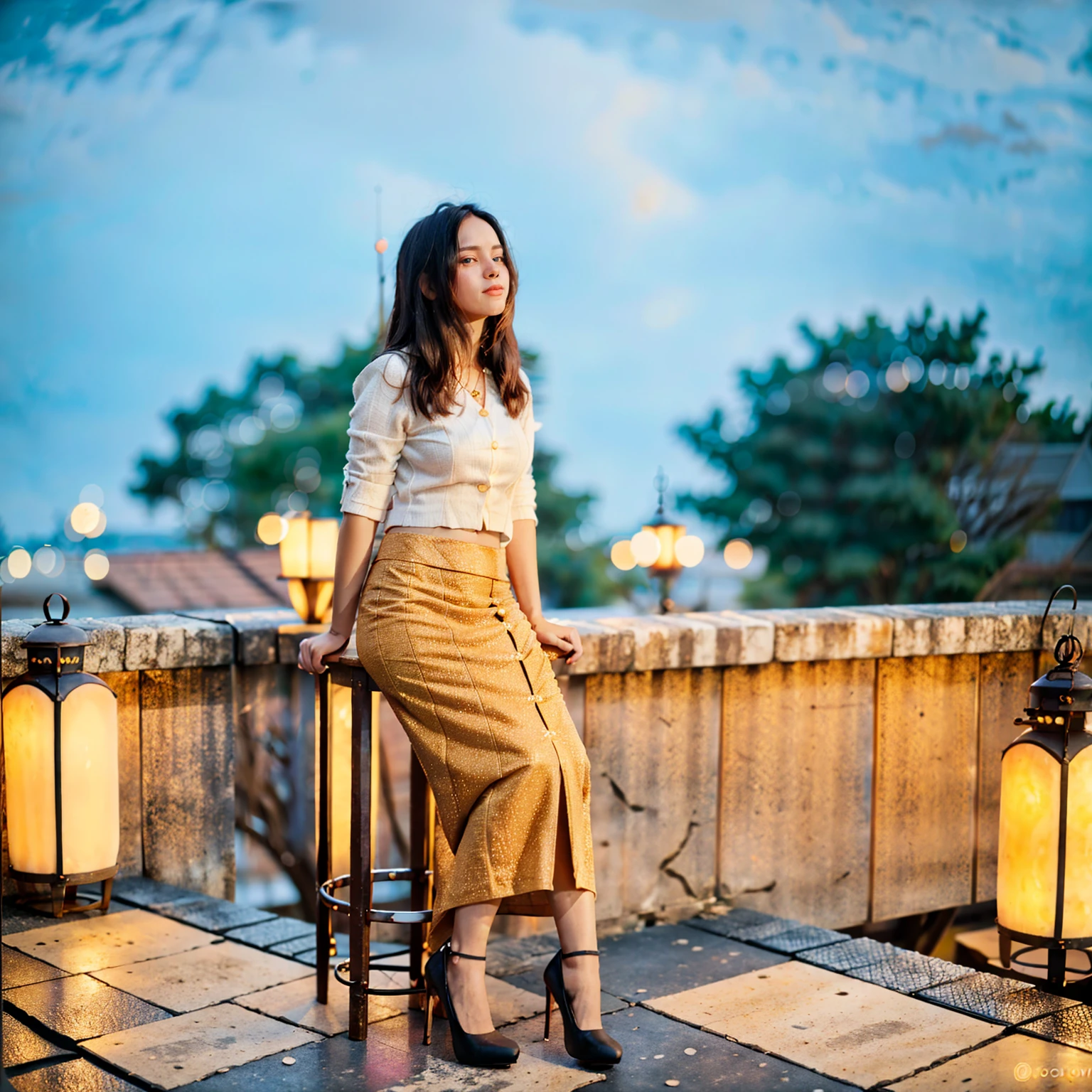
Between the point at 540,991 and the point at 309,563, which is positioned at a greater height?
the point at 309,563

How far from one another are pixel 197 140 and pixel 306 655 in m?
35.0

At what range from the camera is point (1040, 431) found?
2123cm

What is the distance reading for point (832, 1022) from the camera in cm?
241

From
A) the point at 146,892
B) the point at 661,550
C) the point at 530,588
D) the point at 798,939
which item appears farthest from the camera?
the point at 661,550

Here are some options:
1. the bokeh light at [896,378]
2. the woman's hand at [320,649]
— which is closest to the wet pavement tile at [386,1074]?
the woman's hand at [320,649]

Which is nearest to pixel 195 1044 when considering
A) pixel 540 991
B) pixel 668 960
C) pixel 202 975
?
pixel 202 975

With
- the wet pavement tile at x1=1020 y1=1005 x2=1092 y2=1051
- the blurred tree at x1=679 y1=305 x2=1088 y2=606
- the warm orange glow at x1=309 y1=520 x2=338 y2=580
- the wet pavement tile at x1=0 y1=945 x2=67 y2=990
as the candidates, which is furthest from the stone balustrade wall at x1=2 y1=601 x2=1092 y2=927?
Answer: the blurred tree at x1=679 y1=305 x2=1088 y2=606

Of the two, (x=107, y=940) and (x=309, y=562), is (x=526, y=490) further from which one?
(x=309, y=562)

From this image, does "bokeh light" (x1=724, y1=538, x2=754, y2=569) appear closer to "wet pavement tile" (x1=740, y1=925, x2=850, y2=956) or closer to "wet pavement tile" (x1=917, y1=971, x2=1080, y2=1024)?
"wet pavement tile" (x1=740, y1=925, x2=850, y2=956)

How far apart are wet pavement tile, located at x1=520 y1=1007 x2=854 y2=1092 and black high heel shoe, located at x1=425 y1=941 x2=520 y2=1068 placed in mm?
102

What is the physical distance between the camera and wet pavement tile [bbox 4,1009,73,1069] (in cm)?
212

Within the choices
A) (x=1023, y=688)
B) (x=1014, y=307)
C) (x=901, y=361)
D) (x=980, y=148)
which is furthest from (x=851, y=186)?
(x=1023, y=688)

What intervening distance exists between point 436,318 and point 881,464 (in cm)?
1926

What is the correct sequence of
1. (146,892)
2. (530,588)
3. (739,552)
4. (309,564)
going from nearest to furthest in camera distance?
1. (530,588)
2. (146,892)
3. (309,564)
4. (739,552)
